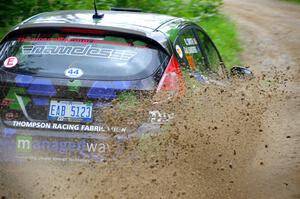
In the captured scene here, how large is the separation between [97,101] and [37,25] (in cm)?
99

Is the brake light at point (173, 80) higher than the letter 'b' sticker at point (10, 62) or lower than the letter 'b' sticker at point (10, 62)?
lower

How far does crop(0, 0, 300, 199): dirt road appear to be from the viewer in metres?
4.68

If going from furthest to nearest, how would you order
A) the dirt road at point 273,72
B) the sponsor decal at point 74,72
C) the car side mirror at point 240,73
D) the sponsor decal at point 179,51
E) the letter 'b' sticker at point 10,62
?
1. the car side mirror at point 240,73
2. the dirt road at point 273,72
3. the sponsor decal at point 179,51
4. the letter 'b' sticker at point 10,62
5. the sponsor decal at point 74,72

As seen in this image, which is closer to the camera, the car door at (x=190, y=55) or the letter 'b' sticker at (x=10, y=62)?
the letter 'b' sticker at (x=10, y=62)

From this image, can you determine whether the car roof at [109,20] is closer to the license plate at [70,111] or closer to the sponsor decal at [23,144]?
the license plate at [70,111]

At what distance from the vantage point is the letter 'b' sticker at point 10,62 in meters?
5.13

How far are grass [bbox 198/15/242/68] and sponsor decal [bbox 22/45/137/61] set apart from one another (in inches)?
315

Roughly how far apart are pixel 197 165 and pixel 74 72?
3.93 feet

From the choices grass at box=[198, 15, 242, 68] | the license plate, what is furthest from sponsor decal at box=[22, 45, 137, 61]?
grass at box=[198, 15, 242, 68]

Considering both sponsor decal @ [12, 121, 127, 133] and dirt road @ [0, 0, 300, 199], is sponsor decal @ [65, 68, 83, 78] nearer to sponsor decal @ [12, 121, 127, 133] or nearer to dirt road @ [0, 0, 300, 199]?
sponsor decal @ [12, 121, 127, 133]

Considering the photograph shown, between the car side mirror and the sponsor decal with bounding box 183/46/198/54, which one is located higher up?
the sponsor decal with bounding box 183/46/198/54

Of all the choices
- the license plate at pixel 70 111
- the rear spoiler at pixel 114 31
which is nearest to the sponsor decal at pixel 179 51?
the rear spoiler at pixel 114 31

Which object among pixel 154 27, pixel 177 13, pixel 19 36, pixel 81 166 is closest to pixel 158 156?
pixel 81 166

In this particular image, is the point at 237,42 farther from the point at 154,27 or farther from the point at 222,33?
the point at 154,27
